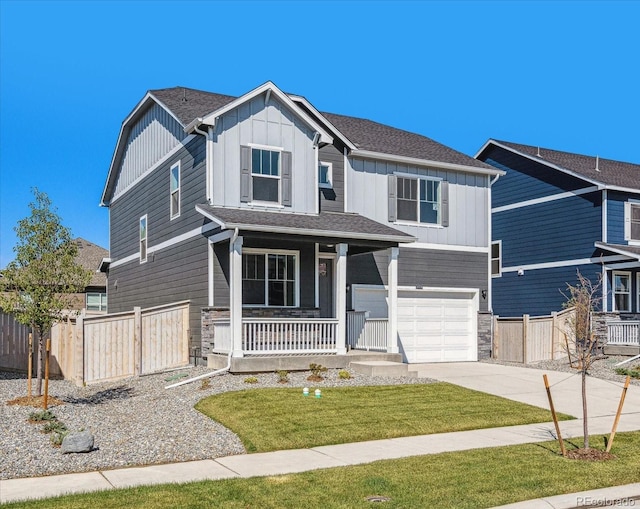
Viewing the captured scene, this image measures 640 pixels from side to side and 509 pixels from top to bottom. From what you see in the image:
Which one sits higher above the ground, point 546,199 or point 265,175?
point 546,199

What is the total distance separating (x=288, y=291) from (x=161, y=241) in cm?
515

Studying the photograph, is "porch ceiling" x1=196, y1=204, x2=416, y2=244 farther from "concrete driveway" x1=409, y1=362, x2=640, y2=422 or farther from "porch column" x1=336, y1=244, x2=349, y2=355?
"concrete driveway" x1=409, y1=362, x2=640, y2=422

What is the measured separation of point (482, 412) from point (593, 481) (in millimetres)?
4606

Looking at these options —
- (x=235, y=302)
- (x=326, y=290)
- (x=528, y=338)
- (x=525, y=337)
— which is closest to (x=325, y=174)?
(x=326, y=290)

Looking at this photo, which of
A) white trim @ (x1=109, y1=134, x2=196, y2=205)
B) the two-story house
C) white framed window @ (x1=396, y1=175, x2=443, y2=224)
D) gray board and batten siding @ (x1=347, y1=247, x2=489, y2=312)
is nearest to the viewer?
the two-story house

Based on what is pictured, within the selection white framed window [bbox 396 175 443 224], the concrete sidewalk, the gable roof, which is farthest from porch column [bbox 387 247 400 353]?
the gable roof

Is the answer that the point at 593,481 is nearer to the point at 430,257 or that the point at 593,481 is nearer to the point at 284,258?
the point at 284,258

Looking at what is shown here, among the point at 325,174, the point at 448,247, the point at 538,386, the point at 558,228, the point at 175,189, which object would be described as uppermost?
the point at 325,174

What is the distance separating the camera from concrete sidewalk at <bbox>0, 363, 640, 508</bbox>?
792cm

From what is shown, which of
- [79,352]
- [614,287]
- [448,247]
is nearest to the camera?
[79,352]

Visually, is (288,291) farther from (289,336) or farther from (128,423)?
(128,423)

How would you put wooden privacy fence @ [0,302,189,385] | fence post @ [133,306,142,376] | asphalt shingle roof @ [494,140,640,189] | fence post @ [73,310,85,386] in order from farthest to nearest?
asphalt shingle roof @ [494,140,640,189] < fence post @ [133,306,142,376] < wooden privacy fence @ [0,302,189,385] < fence post @ [73,310,85,386]

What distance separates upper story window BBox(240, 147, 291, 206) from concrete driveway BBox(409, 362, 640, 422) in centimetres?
606

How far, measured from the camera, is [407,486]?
7746 millimetres
